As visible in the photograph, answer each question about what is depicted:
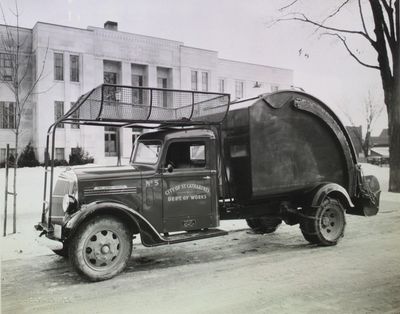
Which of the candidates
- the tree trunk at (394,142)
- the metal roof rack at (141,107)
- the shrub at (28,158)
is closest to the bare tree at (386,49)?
the tree trunk at (394,142)

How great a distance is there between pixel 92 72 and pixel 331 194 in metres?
24.7

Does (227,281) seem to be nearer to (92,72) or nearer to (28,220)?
(28,220)

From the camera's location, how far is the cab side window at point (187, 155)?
612 centimetres

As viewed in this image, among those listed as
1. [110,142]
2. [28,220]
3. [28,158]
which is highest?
[110,142]

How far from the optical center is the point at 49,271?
18.6 feet

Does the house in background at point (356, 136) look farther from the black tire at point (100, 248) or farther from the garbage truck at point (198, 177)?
the black tire at point (100, 248)

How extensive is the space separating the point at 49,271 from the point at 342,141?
5.12 metres

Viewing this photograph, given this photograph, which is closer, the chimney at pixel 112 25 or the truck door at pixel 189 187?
the truck door at pixel 189 187

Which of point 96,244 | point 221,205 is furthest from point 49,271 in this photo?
point 221,205

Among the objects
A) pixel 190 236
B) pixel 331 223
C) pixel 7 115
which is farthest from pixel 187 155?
pixel 7 115

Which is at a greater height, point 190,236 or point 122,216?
point 122,216

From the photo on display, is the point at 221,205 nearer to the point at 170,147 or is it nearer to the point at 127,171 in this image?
the point at 170,147

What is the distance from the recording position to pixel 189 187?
6.00 metres

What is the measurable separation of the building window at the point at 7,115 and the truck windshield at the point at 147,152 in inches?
882
